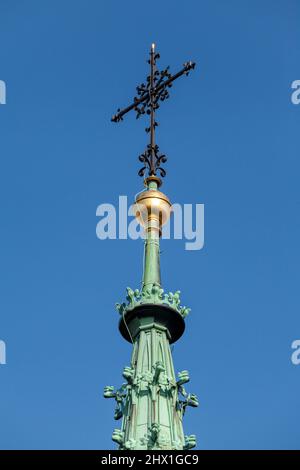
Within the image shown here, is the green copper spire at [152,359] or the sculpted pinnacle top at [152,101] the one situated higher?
the sculpted pinnacle top at [152,101]

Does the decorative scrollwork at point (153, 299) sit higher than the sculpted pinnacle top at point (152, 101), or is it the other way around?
the sculpted pinnacle top at point (152, 101)

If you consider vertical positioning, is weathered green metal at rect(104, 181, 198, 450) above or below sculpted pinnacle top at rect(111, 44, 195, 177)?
below

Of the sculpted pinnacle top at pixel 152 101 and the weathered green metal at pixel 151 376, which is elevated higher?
the sculpted pinnacle top at pixel 152 101

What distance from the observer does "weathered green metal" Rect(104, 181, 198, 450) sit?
71.5ft

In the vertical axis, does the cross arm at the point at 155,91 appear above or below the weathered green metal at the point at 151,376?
above

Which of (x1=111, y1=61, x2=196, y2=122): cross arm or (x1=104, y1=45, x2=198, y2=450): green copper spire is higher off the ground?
(x1=111, y1=61, x2=196, y2=122): cross arm

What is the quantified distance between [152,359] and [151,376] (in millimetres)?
605

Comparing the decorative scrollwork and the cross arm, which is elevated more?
the cross arm

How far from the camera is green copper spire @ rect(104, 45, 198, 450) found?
2186 cm

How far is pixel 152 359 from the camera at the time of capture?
76.6ft

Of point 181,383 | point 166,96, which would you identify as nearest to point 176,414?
point 181,383

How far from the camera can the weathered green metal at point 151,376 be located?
71.5 feet

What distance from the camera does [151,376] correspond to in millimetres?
22844

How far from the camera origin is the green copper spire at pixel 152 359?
2186cm
